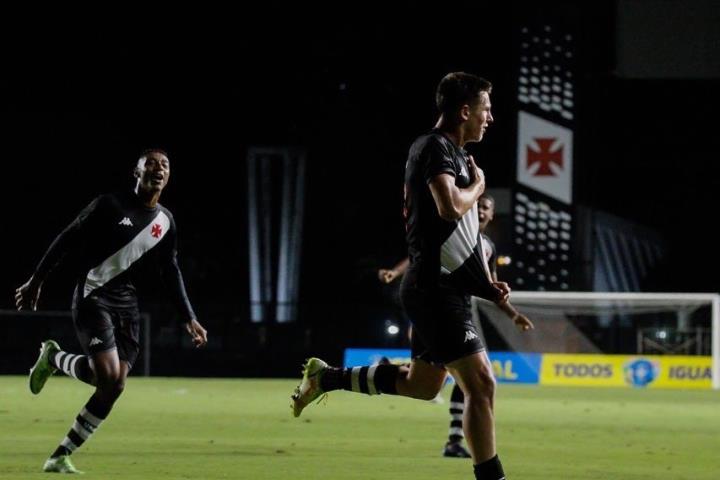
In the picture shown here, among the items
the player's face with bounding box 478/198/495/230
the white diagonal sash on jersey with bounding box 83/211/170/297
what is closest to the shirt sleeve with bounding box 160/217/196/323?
the white diagonal sash on jersey with bounding box 83/211/170/297

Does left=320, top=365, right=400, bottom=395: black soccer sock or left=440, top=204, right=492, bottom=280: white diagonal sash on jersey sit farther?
left=320, top=365, right=400, bottom=395: black soccer sock

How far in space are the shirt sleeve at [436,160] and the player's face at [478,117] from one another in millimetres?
234

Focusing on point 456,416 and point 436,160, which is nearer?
point 436,160

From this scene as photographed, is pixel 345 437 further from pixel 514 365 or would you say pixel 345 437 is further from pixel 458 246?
pixel 514 365

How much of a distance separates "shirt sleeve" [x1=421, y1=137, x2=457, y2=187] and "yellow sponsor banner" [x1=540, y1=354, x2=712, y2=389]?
19.7 meters

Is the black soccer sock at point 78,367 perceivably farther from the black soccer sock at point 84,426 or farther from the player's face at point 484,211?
the player's face at point 484,211

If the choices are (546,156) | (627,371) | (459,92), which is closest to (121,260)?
(459,92)

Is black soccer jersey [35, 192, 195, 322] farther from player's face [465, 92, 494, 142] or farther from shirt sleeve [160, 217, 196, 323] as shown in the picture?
player's face [465, 92, 494, 142]

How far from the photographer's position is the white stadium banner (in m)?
29.3

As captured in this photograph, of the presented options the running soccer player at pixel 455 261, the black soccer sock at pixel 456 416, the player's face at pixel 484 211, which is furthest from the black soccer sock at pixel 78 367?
the player's face at pixel 484 211

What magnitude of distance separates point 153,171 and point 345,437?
13.5 feet

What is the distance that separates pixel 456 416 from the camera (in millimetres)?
10820

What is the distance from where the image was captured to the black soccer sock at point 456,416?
35.2 ft

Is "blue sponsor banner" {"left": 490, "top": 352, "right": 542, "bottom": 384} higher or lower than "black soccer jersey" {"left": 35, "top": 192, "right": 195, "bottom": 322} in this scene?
lower
